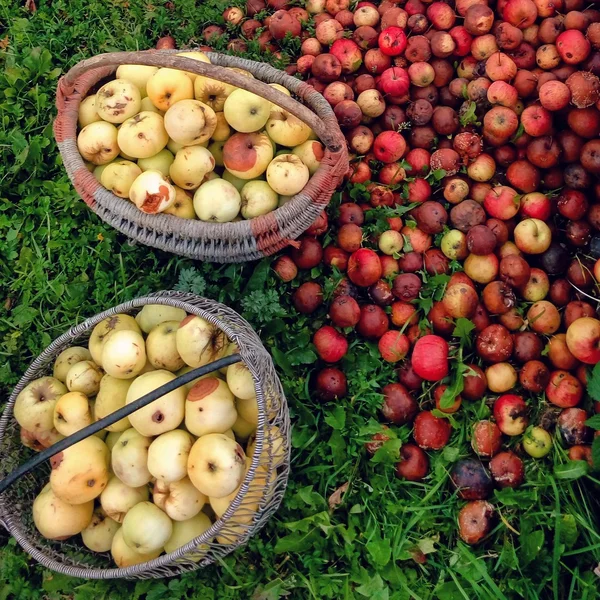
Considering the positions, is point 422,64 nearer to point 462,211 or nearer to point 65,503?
point 462,211

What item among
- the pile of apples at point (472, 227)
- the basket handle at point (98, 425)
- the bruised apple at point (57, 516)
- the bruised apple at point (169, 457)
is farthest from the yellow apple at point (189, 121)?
the bruised apple at point (57, 516)

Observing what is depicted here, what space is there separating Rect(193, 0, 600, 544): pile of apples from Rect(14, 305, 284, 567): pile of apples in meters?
0.77

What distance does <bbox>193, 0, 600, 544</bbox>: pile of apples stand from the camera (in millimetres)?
2934

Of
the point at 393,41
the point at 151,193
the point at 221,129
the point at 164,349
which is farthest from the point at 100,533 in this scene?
the point at 393,41

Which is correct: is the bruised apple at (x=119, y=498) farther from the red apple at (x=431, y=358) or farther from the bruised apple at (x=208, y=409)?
the red apple at (x=431, y=358)

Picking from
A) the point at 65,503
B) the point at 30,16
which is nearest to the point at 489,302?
the point at 65,503

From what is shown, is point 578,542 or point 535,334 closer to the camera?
point 578,542

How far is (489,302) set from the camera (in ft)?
10.2

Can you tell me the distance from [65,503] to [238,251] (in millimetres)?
1403

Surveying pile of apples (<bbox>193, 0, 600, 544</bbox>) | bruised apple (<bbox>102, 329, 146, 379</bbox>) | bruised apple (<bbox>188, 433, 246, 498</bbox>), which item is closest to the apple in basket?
bruised apple (<bbox>188, 433, 246, 498</bbox>)

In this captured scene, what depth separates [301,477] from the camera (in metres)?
3.01

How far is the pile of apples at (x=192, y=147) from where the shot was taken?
2.79 m

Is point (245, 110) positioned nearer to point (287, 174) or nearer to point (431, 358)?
point (287, 174)

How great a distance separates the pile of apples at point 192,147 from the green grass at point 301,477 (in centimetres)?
49
